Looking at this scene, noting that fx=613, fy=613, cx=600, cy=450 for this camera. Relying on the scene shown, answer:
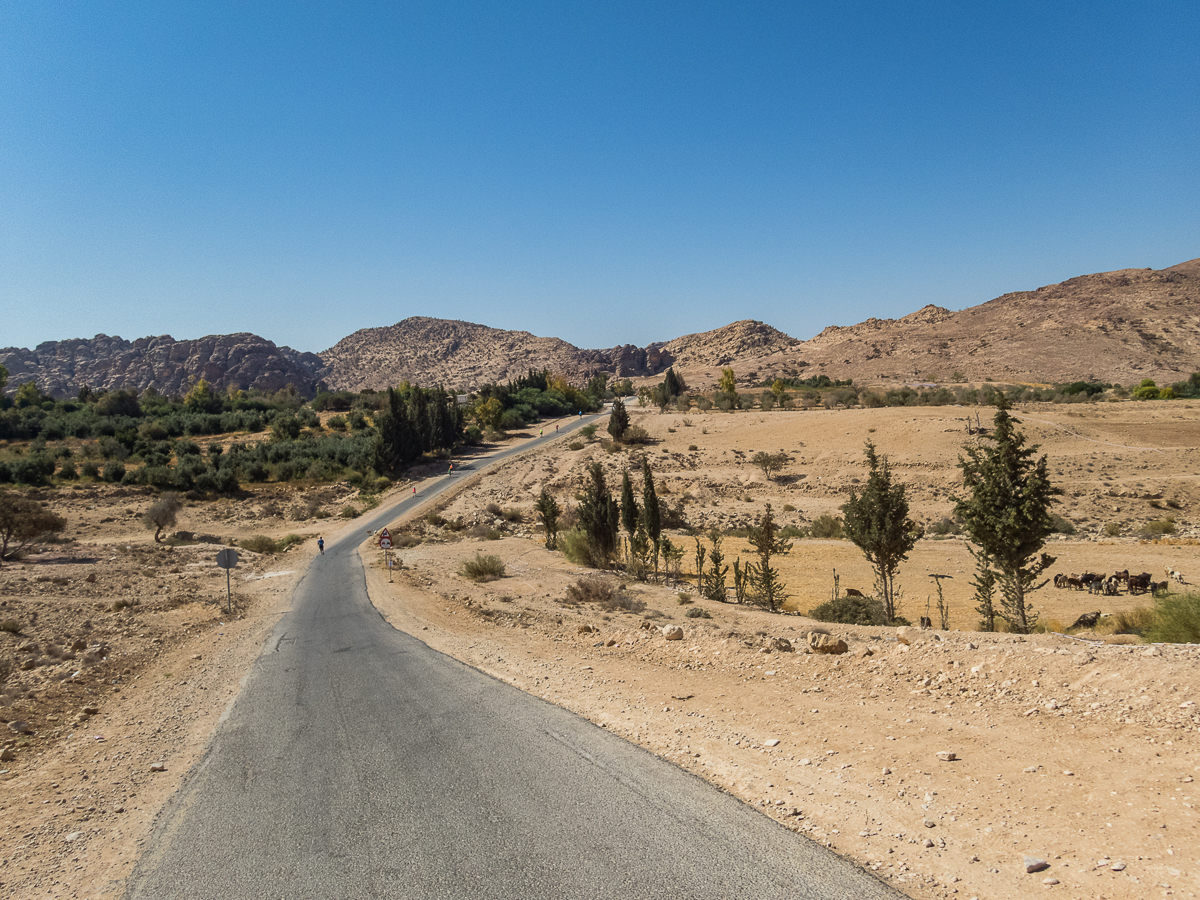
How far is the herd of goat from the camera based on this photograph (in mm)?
19578

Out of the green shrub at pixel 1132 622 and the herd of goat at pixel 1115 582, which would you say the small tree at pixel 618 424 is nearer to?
the herd of goat at pixel 1115 582

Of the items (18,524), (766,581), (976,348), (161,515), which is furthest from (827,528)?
(976,348)

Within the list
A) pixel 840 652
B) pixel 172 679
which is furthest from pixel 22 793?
pixel 840 652

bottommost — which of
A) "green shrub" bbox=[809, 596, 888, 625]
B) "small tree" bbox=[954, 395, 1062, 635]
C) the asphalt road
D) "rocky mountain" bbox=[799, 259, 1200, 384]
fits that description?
"green shrub" bbox=[809, 596, 888, 625]

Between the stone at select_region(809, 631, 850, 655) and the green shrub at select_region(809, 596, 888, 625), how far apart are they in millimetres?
6154

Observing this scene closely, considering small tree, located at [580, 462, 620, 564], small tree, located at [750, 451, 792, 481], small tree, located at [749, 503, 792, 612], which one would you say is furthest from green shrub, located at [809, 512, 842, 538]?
small tree, located at [580, 462, 620, 564]

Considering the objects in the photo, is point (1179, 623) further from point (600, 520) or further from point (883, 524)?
point (600, 520)

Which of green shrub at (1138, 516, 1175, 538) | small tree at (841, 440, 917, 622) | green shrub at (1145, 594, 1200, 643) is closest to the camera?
green shrub at (1145, 594, 1200, 643)

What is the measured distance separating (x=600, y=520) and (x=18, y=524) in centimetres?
2451

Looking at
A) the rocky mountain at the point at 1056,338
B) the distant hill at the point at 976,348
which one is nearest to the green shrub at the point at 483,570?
the rocky mountain at the point at 1056,338

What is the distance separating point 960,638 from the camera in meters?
9.43

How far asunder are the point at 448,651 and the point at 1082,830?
10940 millimetres

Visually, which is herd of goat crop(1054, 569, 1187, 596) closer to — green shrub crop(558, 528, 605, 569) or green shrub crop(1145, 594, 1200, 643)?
green shrub crop(1145, 594, 1200, 643)

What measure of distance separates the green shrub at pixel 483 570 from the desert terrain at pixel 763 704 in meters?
0.81
